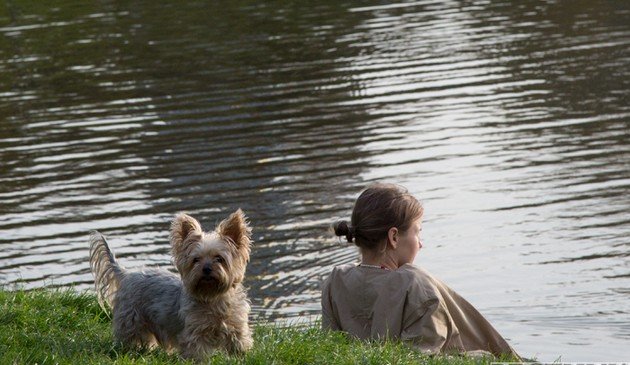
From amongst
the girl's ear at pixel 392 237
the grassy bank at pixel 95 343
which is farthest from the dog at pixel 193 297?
the girl's ear at pixel 392 237

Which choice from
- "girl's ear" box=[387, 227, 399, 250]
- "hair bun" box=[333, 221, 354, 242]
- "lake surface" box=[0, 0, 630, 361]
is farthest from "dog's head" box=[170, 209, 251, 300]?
"lake surface" box=[0, 0, 630, 361]

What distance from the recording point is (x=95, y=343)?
27.0 ft

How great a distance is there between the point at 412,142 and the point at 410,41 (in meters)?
9.02

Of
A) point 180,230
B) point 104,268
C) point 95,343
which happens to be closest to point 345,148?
point 104,268

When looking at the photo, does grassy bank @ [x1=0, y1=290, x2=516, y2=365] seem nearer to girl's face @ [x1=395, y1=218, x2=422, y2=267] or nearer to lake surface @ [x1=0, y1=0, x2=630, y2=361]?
girl's face @ [x1=395, y1=218, x2=422, y2=267]

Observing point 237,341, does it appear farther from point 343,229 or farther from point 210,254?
point 343,229

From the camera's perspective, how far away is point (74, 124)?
21.3m

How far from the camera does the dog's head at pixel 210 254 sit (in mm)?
7453

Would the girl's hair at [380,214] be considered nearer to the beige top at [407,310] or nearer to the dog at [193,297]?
the beige top at [407,310]

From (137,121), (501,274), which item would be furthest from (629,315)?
(137,121)

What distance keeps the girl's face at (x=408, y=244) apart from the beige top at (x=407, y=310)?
0.41 ft

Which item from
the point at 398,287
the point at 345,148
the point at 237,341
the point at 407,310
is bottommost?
the point at 345,148

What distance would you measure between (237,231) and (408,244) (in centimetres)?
108

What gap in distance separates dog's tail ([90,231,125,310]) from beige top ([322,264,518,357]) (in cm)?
152
